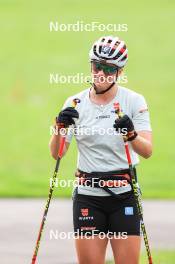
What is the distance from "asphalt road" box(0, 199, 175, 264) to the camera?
1239 cm

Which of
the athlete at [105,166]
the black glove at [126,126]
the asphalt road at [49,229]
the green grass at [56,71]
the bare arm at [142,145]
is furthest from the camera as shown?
the green grass at [56,71]

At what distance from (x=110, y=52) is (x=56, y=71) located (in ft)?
82.1

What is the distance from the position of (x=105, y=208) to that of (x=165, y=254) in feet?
12.8

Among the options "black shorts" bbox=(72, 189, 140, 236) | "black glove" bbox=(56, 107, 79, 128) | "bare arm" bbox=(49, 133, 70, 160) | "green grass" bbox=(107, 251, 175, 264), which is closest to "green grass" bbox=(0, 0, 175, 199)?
"green grass" bbox=(107, 251, 175, 264)

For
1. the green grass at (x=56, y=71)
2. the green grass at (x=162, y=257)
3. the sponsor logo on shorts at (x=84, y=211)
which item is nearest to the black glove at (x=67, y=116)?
the sponsor logo on shorts at (x=84, y=211)

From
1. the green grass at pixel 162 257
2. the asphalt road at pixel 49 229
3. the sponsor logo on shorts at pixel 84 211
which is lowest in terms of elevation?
the green grass at pixel 162 257

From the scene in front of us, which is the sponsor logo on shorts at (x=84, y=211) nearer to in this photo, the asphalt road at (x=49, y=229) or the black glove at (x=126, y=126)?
the black glove at (x=126, y=126)

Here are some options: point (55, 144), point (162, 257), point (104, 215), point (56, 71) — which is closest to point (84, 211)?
point (104, 215)

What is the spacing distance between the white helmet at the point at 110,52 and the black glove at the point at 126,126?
615 millimetres

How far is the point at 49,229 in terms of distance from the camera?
14.2 m

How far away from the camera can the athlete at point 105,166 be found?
8.48m

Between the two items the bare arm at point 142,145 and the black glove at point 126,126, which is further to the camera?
the bare arm at point 142,145

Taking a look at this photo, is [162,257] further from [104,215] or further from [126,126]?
[126,126]

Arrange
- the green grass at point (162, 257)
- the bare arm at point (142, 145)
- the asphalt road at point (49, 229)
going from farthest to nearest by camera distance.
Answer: the asphalt road at point (49, 229) → the green grass at point (162, 257) → the bare arm at point (142, 145)
